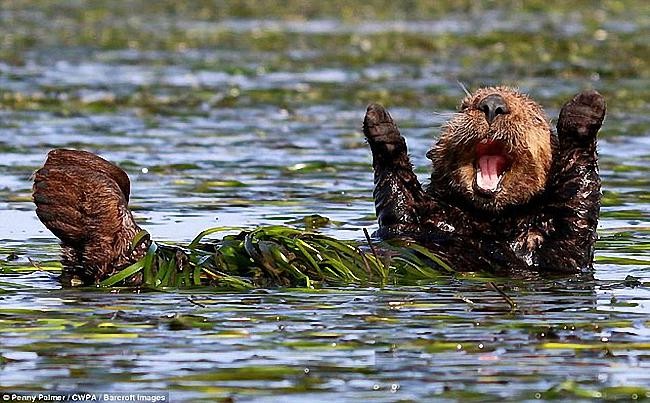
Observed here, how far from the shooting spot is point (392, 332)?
554 cm

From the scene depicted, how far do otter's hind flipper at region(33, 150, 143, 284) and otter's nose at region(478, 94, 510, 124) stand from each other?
1.58 m

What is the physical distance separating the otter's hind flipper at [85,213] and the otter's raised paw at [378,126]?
1.26 meters

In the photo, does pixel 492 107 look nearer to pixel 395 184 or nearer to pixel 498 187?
pixel 498 187

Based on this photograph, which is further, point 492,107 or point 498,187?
point 498,187

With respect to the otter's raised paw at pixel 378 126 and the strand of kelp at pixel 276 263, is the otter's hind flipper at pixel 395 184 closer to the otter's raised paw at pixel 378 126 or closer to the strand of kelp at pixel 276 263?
the otter's raised paw at pixel 378 126

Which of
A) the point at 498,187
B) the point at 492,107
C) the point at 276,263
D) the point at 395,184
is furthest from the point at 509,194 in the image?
the point at 276,263

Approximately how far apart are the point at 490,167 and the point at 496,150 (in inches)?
4.2

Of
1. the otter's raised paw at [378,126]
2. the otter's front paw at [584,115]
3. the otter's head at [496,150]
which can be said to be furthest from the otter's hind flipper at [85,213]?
the otter's front paw at [584,115]

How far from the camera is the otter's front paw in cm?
708

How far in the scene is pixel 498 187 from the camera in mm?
7016

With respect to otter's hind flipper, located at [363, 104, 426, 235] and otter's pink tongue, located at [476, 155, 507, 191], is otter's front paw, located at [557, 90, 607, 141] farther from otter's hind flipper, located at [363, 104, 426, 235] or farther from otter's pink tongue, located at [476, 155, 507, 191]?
otter's hind flipper, located at [363, 104, 426, 235]

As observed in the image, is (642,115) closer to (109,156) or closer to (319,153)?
(319,153)

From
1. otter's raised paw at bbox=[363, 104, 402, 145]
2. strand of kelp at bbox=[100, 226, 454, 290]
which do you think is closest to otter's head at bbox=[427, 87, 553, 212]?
otter's raised paw at bbox=[363, 104, 402, 145]

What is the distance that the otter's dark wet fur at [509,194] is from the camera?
7004mm
